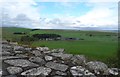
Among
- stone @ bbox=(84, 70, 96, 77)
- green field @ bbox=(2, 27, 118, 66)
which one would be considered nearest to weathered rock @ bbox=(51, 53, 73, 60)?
green field @ bbox=(2, 27, 118, 66)

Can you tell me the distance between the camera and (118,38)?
6891 millimetres

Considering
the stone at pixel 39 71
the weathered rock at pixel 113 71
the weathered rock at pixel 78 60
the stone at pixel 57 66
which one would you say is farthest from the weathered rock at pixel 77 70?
the weathered rock at pixel 113 71

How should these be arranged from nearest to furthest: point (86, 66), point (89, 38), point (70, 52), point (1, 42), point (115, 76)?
point (115, 76)
point (86, 66)
point (70, 52)
point (89, 38)
point (1, 42)

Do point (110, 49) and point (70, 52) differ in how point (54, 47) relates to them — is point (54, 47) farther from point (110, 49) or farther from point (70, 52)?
point (110, 49)

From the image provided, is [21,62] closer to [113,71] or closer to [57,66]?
[57,66]

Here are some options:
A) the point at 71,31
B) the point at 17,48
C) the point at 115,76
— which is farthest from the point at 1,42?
the point at 115,76

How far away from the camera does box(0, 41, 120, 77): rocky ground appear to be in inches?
226

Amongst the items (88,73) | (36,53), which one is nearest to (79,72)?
(88,73)

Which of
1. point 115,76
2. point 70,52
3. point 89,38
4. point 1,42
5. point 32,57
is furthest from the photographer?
point 1,42

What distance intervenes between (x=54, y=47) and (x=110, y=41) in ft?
6.60

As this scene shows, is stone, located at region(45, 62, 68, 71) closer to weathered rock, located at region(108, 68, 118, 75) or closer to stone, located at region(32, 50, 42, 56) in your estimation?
stone, located at region(32, 50, 42, 56)

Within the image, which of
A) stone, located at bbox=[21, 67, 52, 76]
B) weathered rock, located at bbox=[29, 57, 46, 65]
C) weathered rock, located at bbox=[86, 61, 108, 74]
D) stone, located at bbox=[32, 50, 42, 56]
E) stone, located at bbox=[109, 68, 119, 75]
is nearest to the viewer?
stone, located at bbox=[21, 67, 52, 76]

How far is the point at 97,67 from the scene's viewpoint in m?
6.03

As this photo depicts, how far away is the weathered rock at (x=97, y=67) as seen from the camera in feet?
19.6
